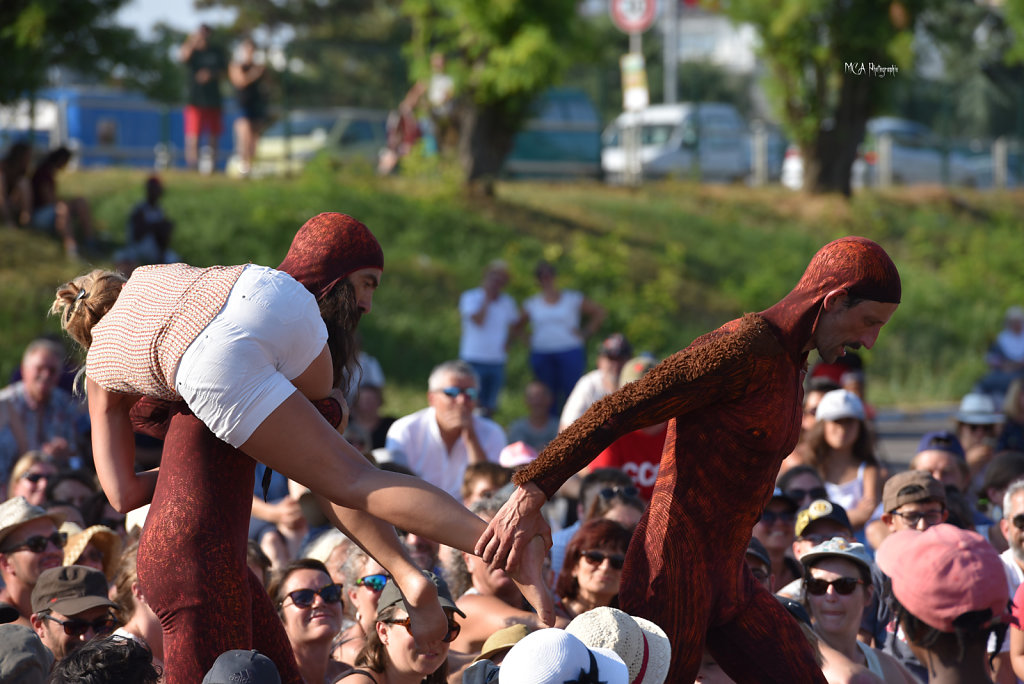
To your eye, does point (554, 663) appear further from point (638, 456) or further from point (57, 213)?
point (57, 213)

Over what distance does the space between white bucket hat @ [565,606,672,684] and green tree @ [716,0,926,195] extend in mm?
16770

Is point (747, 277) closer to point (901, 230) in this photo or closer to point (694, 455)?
point (901, 230)

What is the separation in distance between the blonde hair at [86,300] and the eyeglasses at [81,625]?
1094mm

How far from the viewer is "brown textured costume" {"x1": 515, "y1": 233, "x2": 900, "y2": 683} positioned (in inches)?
137

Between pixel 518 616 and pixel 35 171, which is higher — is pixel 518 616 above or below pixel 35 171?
below

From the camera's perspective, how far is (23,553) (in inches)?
193

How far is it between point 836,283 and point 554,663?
1.36 m

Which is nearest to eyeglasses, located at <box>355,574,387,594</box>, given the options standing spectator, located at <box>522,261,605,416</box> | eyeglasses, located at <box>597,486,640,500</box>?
eyeglasses, located at <box>597,486,640,500</box>

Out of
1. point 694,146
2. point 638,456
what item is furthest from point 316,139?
point 638,456

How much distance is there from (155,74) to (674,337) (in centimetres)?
742

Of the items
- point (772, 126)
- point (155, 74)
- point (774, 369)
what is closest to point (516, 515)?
point (774, 369)

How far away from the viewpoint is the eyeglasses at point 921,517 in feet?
18.0

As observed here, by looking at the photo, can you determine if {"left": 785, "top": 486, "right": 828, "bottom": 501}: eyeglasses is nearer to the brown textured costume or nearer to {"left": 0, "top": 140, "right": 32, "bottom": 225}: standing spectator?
the brown textured costume

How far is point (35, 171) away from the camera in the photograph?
45.9 feet
